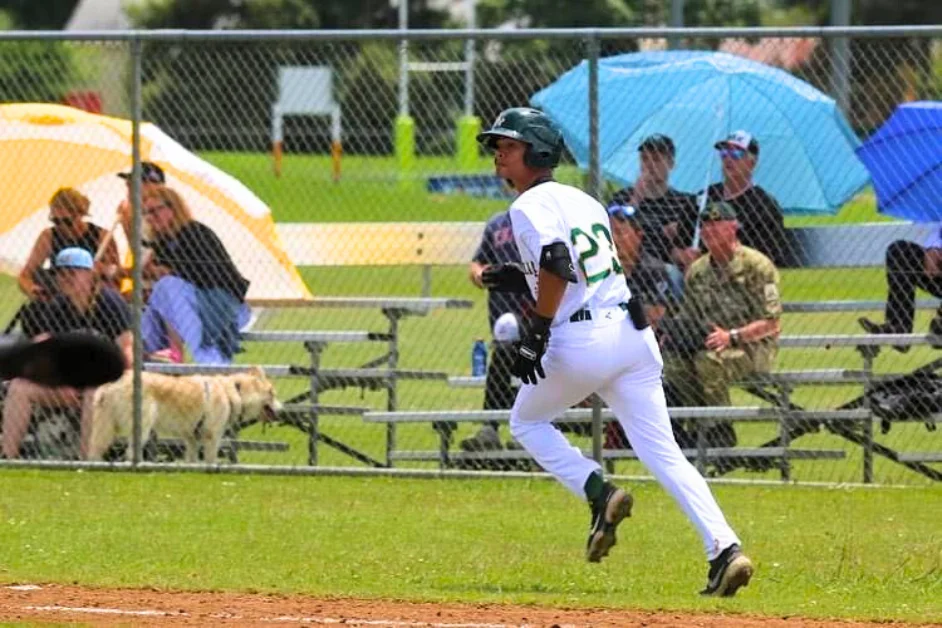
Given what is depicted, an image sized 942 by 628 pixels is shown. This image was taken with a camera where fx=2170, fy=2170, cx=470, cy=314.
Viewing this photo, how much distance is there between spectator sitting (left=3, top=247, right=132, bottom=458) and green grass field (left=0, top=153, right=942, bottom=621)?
1.05 feet

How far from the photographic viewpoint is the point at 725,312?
12664 millimetres

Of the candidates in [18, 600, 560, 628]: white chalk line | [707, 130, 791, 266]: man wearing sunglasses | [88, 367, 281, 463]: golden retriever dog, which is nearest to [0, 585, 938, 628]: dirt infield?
[18, 600, 560, 628]: white chalk line

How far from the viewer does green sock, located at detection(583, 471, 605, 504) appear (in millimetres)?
9125

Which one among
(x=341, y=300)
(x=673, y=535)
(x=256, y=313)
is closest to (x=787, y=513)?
(x=673, y=535)

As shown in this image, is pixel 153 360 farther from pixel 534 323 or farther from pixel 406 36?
pixel 534 323

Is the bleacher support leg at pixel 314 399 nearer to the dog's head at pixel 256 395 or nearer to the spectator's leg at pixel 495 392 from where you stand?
the dog's head at pixel 256 395

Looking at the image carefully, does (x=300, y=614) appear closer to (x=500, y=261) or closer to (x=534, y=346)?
(x=534, y=346)

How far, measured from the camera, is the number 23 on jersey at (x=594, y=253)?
8875 millimetres

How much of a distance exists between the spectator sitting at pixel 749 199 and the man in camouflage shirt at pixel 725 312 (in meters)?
0.16

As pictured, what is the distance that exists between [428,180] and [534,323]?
7859mm

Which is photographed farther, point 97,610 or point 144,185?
point 144,185

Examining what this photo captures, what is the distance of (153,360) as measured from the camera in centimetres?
1348

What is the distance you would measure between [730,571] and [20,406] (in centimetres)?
585

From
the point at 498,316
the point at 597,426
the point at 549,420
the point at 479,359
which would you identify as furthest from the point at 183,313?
the point at 549,420
